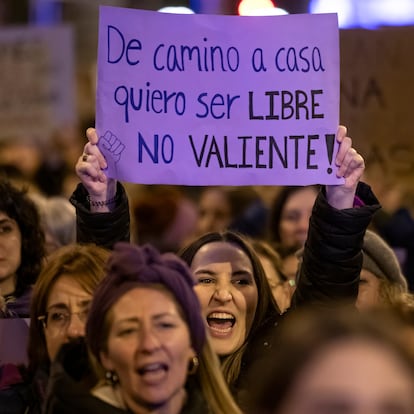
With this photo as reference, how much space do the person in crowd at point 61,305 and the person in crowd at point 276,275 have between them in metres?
1.41

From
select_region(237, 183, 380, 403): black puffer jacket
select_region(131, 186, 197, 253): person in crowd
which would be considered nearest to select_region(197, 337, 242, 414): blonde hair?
select_region(237, 183, 380, 403): black puffer jacket

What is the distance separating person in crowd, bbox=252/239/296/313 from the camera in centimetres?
644

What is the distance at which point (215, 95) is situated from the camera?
5457 mm

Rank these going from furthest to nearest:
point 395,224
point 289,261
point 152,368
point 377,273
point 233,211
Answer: point 233,211 < point 395,224 < point 289,261 < point 377,273 < point 152,368

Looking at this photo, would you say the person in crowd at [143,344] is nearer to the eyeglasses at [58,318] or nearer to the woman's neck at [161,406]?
the woman's neck at [161,406]

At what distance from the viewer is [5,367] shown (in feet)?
17.4

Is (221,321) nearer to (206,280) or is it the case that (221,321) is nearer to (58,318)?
(206,280)

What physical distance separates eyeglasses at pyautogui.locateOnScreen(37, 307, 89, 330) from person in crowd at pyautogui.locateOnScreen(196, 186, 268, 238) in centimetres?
535

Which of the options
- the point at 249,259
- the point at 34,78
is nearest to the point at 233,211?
the point at 34,78

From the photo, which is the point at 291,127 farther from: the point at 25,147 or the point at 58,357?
the point at 25,147

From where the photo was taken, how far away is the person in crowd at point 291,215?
853 centimetres

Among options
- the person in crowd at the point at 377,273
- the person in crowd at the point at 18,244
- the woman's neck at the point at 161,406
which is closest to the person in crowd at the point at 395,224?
the person in crowd at the point at 377,273

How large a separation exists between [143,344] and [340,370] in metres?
1.04

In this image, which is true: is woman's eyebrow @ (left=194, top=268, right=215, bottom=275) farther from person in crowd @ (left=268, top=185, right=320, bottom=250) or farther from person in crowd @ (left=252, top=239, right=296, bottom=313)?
person in crowd @ (left=268, top=185, right=320, bottom=250)
